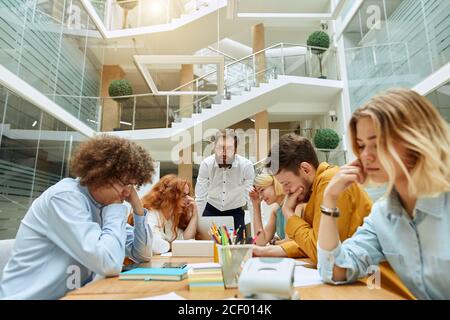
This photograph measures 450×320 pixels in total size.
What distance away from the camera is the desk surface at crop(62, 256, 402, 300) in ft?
2.10

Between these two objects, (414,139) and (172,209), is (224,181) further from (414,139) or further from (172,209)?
(414,139)

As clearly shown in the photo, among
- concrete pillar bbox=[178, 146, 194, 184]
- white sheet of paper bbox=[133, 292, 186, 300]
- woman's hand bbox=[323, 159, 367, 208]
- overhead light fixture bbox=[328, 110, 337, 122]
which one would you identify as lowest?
white sheet of paper bbox=[133, 292, 186, 300]

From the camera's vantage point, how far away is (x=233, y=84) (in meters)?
6.38

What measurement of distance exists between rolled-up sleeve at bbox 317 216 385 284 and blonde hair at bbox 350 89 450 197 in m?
0.22

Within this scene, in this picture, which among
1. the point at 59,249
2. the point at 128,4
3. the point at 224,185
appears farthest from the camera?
the point at 128,4

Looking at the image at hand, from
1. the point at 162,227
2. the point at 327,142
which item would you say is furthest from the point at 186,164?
the point at 162,227

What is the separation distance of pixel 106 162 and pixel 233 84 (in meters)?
5.55

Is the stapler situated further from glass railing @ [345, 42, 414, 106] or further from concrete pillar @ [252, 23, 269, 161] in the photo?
concrete pillar @ [252, 23, 269, 161]

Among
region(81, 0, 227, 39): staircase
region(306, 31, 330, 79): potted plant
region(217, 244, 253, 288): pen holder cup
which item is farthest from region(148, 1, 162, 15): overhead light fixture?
region(217, 244, 253, 288): pen holder cup

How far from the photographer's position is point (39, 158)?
463 cm

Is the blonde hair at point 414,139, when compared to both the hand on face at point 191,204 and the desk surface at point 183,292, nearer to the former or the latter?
the desk surface at point 183,292

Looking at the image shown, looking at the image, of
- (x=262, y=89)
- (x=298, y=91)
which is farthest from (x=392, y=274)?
(x=298, y=91)

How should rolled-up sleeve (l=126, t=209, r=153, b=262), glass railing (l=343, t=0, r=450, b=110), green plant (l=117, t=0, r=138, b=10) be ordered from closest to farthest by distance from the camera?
rolled-up sleeve (l=126, t=209, r=153, b=262) < glass railing (l=343, t=0, r=450, b=110) < green plant (l=117, t=0, r=138, b=10)
